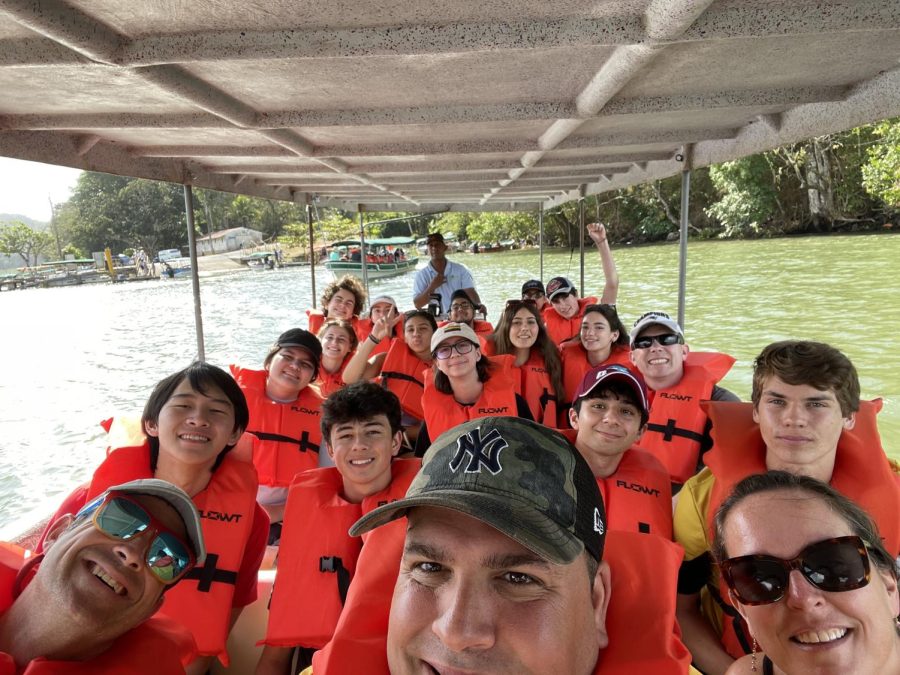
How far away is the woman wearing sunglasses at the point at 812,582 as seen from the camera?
1024mm

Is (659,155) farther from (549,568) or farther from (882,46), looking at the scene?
(549,568)

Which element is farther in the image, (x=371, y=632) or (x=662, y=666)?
(x=371, y=632)

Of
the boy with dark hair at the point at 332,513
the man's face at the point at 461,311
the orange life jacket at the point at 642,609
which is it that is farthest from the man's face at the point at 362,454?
the man's face at the point at 461,311

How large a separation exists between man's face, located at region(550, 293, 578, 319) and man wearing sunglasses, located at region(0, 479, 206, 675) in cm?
431

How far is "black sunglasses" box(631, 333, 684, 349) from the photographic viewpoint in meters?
2.85

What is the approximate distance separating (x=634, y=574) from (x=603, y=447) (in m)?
0.93

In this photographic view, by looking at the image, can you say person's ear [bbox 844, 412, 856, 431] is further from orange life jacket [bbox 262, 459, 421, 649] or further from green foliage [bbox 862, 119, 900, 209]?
green foliage [bbox 862, 119, 900, 209]

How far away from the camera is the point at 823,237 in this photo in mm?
25016

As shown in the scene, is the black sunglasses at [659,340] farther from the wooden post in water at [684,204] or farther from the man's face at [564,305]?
the man's face at [564,305]

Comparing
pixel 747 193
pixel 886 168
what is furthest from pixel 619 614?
pixel 747 193

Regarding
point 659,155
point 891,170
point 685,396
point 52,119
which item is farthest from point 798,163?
point 52,119

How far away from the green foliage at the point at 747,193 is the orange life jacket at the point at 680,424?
27.9m

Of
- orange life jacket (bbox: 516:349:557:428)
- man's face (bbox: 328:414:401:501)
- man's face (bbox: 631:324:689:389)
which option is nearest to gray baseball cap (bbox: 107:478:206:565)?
man's face (bbox: 328:414:401:501)

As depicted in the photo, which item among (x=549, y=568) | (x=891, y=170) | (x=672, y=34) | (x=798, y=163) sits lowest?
(x=549, y=568)
